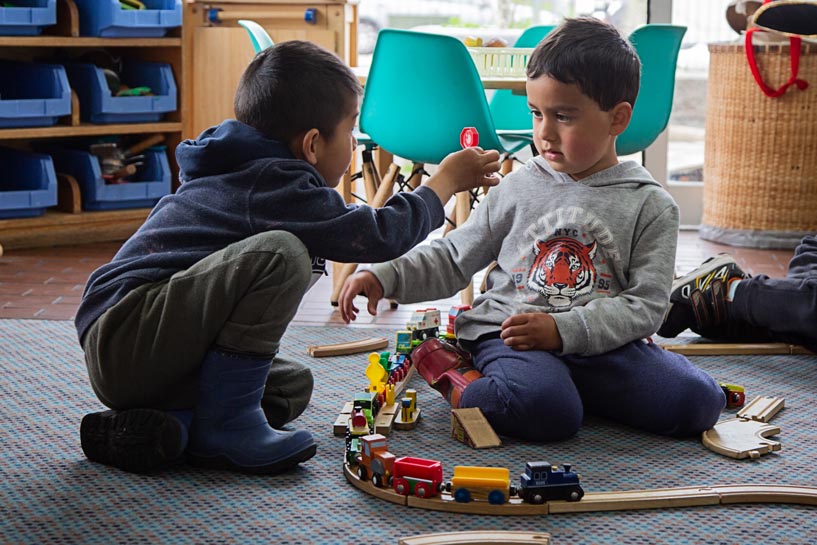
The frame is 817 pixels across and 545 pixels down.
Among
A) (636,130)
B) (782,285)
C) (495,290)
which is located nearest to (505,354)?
(495,290)

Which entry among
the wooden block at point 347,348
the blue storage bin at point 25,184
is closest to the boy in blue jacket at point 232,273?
the wooden block at point 347,348

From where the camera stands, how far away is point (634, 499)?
1.29m

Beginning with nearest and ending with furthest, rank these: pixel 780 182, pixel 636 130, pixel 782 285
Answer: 1. pixel 782 285
2. pixel 636 130
3. pixel 780 182

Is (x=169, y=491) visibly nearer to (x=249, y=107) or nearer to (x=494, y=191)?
(x=249, y=107)

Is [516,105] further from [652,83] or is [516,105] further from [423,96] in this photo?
[423,96]

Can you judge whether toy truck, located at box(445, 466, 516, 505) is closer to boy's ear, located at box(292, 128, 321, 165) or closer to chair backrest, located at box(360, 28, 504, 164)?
boy's ear, located at box(292, 128, 321, 165)

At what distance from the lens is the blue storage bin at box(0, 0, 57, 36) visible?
3037 millimetres

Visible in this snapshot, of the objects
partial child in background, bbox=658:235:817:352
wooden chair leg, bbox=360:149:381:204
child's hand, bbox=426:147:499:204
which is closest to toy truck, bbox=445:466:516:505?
child's hand, bbox=426:147:499:204

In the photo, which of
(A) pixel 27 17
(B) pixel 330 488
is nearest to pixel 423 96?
(B) pixel 330 488

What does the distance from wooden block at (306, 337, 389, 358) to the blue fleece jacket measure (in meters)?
0.59

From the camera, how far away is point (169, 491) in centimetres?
133

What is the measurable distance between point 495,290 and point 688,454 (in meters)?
0.40

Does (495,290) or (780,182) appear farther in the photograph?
(780,182)

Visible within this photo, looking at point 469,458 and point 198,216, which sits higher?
point 198,216
